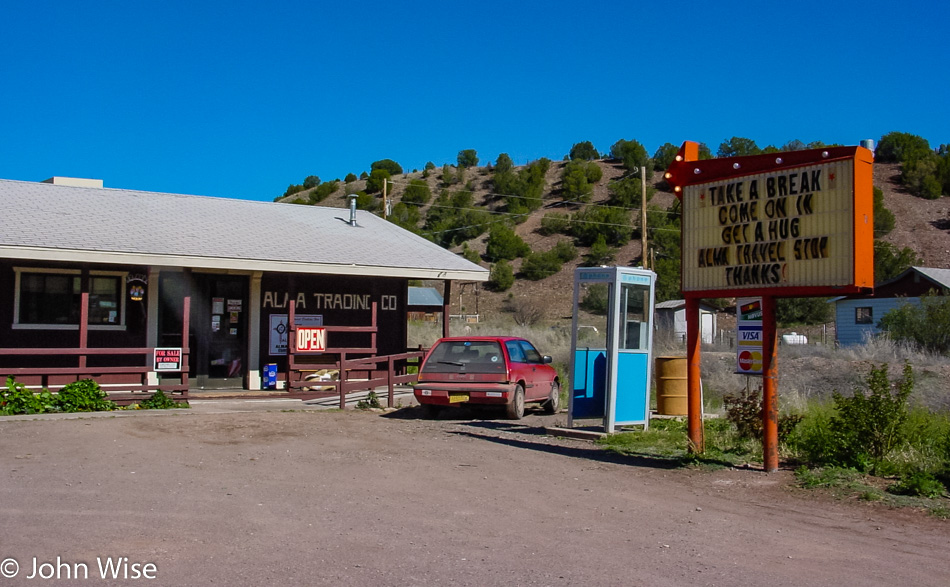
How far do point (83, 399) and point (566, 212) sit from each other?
60.8 metres

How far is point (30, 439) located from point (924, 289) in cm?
3831

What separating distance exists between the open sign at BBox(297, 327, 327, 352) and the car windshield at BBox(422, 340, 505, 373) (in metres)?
3.51

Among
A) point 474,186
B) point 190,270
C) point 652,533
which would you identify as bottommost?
point 652,533

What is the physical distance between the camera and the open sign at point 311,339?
1761 centimetres

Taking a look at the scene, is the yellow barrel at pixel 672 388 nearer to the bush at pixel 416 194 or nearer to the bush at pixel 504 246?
the bush at pixel 504 246

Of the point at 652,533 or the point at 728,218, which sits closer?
the point at 652,533

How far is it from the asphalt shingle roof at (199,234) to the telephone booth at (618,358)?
6.87 metres

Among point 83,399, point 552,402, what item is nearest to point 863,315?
point 552,402

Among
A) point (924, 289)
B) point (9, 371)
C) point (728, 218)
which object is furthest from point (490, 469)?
point (924, 289)

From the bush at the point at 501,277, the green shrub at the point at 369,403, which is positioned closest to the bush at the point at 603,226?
the bush at the point at 501,277

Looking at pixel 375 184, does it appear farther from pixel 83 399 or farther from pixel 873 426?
pixel 873 426

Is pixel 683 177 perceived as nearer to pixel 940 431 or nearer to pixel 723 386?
pixel 940 431

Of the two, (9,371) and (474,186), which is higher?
(474,186)

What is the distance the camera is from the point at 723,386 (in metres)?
19.9
